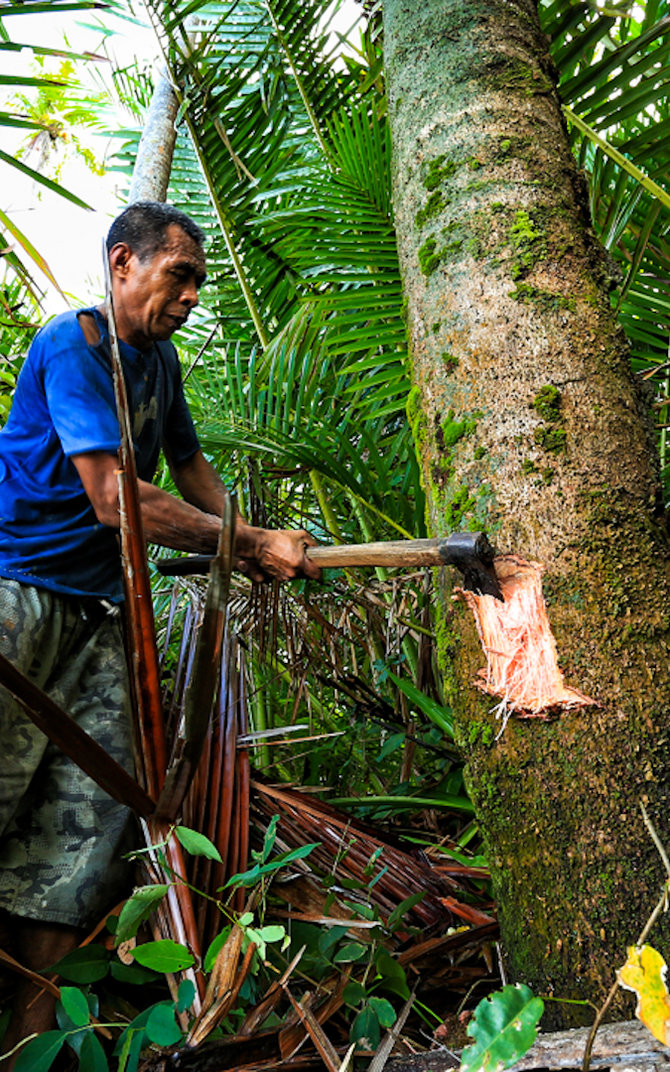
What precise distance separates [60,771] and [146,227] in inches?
43.4

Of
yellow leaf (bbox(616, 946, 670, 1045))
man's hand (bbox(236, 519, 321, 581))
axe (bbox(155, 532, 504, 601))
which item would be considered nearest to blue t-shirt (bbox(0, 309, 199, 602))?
axe (bbox(155, 532, 504, 601))

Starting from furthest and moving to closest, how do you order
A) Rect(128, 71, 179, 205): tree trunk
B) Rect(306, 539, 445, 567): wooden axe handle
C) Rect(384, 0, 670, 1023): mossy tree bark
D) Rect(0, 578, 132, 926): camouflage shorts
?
Rect(128, 71, 179, 205): tree trunk
Rect(0, 578, 132, 926): camouflage shorts
Rect(306, 539, 445, 567): wooden axe handle
Rect(384, 0, 670, 1023): mossy tree bark

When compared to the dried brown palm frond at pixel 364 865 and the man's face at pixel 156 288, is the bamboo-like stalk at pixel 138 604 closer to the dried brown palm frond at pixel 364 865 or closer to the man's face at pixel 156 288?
the dried brown palm frond at pixel 364 865

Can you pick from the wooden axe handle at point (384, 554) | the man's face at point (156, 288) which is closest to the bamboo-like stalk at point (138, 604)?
the wooden axe handle at point (384, 554)

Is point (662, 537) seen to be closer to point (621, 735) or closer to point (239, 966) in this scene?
point (621, 735)

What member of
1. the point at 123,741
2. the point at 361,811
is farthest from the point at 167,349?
the point at 361,811

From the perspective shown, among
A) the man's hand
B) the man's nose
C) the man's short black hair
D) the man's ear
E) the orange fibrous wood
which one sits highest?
the man's short black hair

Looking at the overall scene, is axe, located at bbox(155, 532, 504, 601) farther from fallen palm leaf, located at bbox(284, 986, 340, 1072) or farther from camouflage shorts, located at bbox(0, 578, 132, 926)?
fallen palm leaf, located at bbox(284, 986, 340, 1072)

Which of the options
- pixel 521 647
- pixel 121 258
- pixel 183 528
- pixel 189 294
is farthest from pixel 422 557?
pixel 121 258

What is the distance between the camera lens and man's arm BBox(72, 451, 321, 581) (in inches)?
54.2

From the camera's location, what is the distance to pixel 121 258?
1664 mm

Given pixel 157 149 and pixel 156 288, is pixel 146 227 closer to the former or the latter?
pixel 156 288

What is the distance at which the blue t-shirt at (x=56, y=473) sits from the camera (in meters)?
1.45

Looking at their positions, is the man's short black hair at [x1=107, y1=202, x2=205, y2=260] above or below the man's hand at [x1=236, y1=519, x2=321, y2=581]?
above
